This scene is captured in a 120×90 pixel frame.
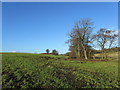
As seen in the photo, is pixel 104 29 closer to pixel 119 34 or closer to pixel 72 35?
pixel 119 34

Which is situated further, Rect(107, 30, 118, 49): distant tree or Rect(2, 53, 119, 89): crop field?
Rect(107, 30, 118, 49): distant tree

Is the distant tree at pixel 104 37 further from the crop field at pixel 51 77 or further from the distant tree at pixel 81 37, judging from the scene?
the crop field at pixel 51 77

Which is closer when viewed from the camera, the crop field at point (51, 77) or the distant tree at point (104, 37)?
the crop field at point (51, 77)

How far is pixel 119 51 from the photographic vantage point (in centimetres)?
2531

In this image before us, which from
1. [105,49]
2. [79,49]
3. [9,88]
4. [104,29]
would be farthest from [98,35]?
[9,88]

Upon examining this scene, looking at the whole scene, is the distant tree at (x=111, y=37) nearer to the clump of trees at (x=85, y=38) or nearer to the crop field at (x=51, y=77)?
the clump of trees at (x=85, y=38)

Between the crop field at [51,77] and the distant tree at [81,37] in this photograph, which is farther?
the distant tree at [81,37]

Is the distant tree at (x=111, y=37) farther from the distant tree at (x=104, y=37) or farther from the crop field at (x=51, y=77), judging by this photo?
the crop field at (x=51, y=77)

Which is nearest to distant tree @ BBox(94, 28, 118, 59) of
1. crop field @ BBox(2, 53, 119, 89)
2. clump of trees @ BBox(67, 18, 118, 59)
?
clump of trees @ BBox(67, 18, 118, 59)

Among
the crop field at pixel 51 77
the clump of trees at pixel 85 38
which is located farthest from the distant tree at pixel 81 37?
the crop field at pixel 51 77

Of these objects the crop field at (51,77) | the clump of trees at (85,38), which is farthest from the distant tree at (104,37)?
the crop field at (51,77)

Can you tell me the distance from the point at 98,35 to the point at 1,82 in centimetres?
2816

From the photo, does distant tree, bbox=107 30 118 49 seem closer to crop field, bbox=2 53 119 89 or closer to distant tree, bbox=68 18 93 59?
distant tree, bbox=68 18 93 59

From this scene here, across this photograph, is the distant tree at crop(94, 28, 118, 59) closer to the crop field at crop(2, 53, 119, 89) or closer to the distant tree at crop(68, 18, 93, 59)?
the distant tree at crop(68, 18, 93, 59)
